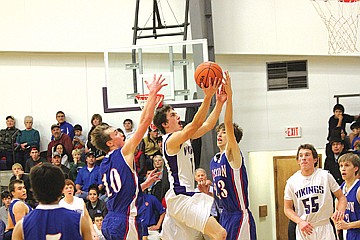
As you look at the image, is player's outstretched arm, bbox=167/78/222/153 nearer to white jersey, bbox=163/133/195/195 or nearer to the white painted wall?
white jersey, bbox=163/133/195/195

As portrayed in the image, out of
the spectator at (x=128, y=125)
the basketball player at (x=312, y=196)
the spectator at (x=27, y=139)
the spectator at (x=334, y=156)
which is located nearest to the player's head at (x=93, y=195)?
the spectator at (x=128, y=125)

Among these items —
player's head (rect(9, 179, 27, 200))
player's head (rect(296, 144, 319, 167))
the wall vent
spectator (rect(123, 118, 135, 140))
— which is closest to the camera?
player's head (rect(296, 144, 319, 167))

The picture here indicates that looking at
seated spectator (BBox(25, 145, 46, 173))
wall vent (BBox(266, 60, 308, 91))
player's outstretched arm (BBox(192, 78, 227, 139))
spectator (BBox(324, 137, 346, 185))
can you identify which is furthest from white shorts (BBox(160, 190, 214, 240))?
wall vent (BBox(266, 60, 308, 91))

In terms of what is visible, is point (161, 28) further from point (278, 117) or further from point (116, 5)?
point (278, 117)

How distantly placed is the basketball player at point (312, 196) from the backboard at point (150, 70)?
4.38 meters

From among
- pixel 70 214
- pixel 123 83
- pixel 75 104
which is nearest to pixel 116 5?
pixel 75 104

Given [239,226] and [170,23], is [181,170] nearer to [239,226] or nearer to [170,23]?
[239,226]

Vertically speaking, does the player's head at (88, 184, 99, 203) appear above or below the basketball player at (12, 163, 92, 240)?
below

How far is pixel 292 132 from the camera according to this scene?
47.9 feet

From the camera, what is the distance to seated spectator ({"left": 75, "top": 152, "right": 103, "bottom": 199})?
1205 cm

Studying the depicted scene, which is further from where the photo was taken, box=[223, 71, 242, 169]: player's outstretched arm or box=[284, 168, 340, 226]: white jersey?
box=[284, 168, 340, 226]: white jersey

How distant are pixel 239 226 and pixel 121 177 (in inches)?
51.4

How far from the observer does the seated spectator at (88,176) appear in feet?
39.5

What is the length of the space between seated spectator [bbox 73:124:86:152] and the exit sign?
443cm
